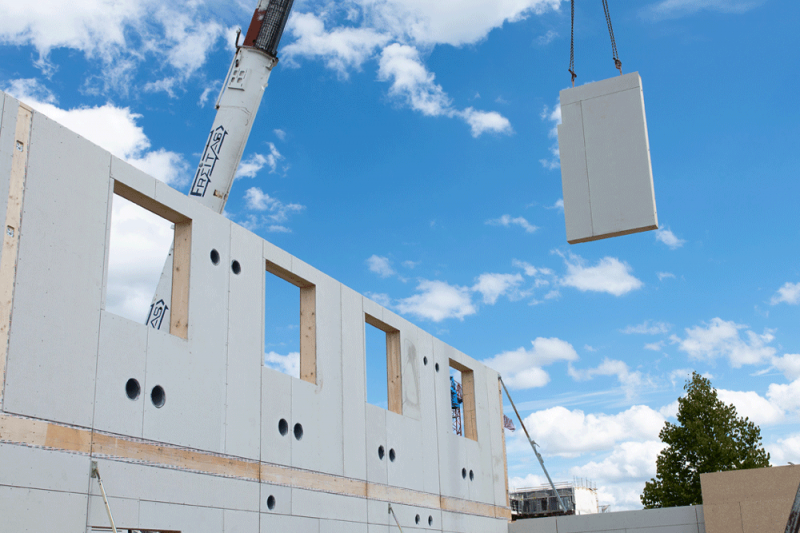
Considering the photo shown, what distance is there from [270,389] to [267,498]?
191 cm

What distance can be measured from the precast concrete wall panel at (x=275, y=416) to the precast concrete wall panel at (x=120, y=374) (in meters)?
2.87

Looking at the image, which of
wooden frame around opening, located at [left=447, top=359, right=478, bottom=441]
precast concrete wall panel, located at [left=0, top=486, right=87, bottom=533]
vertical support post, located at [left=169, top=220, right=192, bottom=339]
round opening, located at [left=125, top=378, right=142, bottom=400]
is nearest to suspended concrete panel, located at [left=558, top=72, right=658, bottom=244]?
vertical support post, located at [left=169, top=220, right=192, bottom=339]

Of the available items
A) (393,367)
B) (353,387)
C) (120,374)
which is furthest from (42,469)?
(393,367)

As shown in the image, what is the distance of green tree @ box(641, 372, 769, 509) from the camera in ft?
104

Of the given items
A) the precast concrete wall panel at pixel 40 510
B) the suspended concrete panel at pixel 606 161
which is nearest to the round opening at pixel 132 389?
the precast concrete wall panel at pixel 40 510

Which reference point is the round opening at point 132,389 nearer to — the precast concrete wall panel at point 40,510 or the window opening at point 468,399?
the precast concrete wall panel at point 40,510

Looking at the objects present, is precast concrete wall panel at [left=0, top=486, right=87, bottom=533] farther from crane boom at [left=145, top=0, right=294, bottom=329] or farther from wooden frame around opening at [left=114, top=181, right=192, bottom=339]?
crane boom at [left=145, top=0, right=294, bottom=329]

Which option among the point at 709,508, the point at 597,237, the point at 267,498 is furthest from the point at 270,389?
the point at 709,508

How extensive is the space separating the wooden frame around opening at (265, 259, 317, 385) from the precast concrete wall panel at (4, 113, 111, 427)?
15.4ft

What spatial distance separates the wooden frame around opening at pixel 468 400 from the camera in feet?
72.8

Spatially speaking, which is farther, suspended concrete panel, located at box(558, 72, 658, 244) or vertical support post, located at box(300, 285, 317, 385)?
vertical support post, located at box(300, 285, 317, 385)

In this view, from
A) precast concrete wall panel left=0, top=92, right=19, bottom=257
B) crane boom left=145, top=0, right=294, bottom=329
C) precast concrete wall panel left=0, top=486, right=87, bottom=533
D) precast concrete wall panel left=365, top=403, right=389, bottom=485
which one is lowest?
precast concrete wall panel left=0, top=486, right=87, bottom=533

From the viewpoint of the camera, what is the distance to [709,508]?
19.3 m

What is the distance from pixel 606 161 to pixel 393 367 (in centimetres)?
819
